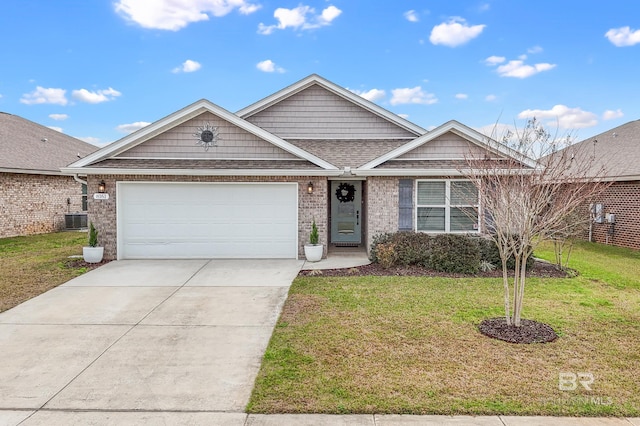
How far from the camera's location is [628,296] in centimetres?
801

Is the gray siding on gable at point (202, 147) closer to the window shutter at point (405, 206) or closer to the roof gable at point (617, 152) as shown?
the window shutter at point (405, 206)

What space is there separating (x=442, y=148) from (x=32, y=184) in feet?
56.7

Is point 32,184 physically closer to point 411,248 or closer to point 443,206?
point 411,248

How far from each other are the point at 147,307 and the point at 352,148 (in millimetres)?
8770

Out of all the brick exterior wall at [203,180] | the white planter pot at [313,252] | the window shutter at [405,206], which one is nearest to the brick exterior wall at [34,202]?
the brick exterior wall at [203,180]

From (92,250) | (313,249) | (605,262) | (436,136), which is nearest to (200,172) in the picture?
(92,250)

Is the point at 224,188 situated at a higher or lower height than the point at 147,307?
higher

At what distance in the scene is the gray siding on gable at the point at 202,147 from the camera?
11.5 meters

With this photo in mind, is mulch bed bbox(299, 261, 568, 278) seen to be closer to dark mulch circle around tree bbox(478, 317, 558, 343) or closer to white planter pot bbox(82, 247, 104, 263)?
dark mulch circle around tree bbox(478, 317, 558, 343)

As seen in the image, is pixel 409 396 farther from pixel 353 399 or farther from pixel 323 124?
pixel 323 124

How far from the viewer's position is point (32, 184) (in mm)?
17656

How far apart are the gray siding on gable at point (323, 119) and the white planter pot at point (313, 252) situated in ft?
18.2

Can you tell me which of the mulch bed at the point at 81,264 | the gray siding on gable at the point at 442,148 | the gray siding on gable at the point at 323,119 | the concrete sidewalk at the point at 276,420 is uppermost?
the gray siding on gable at the point at 323,119

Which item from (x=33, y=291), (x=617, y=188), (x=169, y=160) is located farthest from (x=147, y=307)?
(x=617, y=188)
